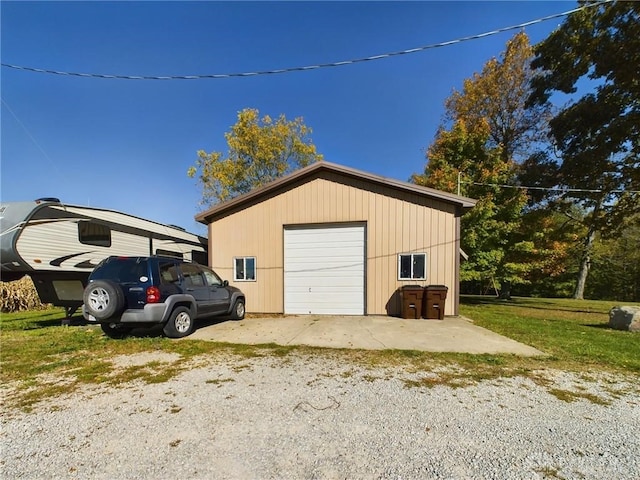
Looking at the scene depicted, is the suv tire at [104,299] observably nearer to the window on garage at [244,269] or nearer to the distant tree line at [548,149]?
the window on garage at [244,269]

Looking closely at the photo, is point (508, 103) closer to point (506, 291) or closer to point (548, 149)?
point (548, 149)

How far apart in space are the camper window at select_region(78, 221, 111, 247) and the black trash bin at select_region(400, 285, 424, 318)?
9.19 meters

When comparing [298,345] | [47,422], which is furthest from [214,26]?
[47,422]

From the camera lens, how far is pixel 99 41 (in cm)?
843

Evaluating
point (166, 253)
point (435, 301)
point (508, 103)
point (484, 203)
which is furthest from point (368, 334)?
point (508, 103)

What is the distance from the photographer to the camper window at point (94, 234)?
28.3 feet

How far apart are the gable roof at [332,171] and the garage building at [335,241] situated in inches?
1.4

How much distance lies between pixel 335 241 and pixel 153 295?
613 cm

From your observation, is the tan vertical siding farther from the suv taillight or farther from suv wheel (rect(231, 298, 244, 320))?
the suv taillight

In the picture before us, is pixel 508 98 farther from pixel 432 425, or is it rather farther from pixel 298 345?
pixel 432 425

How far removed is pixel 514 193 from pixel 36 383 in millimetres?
19436

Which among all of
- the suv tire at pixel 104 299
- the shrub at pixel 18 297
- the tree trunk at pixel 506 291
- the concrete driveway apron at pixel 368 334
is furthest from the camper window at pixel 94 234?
the tree trunk at pixel 506 291

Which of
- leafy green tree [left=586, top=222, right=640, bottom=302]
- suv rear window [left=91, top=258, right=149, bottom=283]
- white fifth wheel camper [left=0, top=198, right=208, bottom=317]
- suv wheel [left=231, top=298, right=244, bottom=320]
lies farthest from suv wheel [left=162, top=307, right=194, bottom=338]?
leafy green tree [left=586, top=222, right=640, bottom=302]

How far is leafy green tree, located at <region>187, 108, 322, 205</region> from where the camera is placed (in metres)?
24.5
